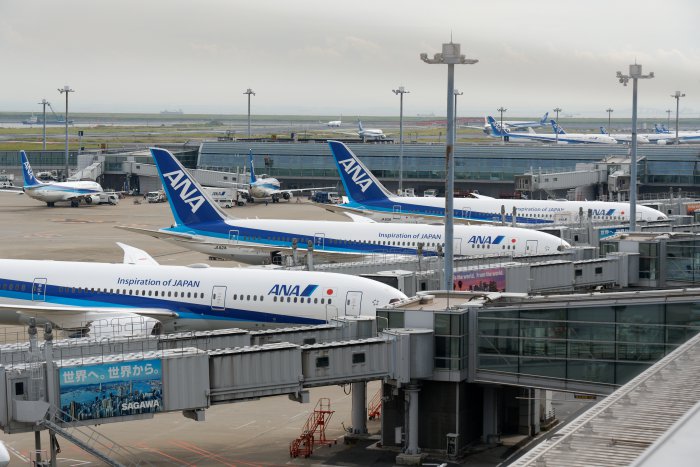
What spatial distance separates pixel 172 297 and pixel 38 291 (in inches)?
269

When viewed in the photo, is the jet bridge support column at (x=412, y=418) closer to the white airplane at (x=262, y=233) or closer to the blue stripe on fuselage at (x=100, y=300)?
the blue stripe on fuselage at (x=100, y=300)

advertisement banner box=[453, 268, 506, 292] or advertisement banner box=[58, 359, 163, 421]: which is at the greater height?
advertisement banner box=[453, 268, 506, 292]

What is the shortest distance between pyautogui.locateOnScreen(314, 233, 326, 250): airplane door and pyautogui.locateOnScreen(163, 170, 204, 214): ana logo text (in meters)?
7.84

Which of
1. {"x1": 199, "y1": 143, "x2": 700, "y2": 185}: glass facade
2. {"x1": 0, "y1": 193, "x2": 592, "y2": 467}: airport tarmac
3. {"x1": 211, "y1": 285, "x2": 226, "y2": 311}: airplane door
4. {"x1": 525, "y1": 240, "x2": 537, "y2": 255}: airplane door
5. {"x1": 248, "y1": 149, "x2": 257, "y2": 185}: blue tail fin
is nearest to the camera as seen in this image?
{"x1": 0, "y1": 193, "x2": 592, "y2": 467}: airport tarmac

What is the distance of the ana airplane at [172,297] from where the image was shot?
48.3m

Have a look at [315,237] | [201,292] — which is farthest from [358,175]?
[201,292]

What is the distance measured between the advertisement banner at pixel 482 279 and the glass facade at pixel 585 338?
14366 millimetres

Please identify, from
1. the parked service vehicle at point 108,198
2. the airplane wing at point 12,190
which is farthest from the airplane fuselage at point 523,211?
the airplane wing at point 12,190

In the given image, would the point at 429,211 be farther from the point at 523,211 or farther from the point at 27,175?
the point at 27,175

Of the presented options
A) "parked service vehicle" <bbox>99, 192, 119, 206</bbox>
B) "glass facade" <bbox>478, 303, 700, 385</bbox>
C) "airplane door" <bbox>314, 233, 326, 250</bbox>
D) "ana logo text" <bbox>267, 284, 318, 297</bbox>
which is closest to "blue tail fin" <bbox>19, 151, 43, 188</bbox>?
"parked service vehicle" <bbox>99, 192, 119, 206</bbox>

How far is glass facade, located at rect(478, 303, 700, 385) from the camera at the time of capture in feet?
118

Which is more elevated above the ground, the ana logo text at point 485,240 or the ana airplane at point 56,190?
the ana airplane at point 56,190

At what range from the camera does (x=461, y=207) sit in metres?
89.8

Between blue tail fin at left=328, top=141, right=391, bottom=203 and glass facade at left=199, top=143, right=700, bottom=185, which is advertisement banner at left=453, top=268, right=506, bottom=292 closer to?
blue tail fin at left=328, top=141, right=391, bottom=203
